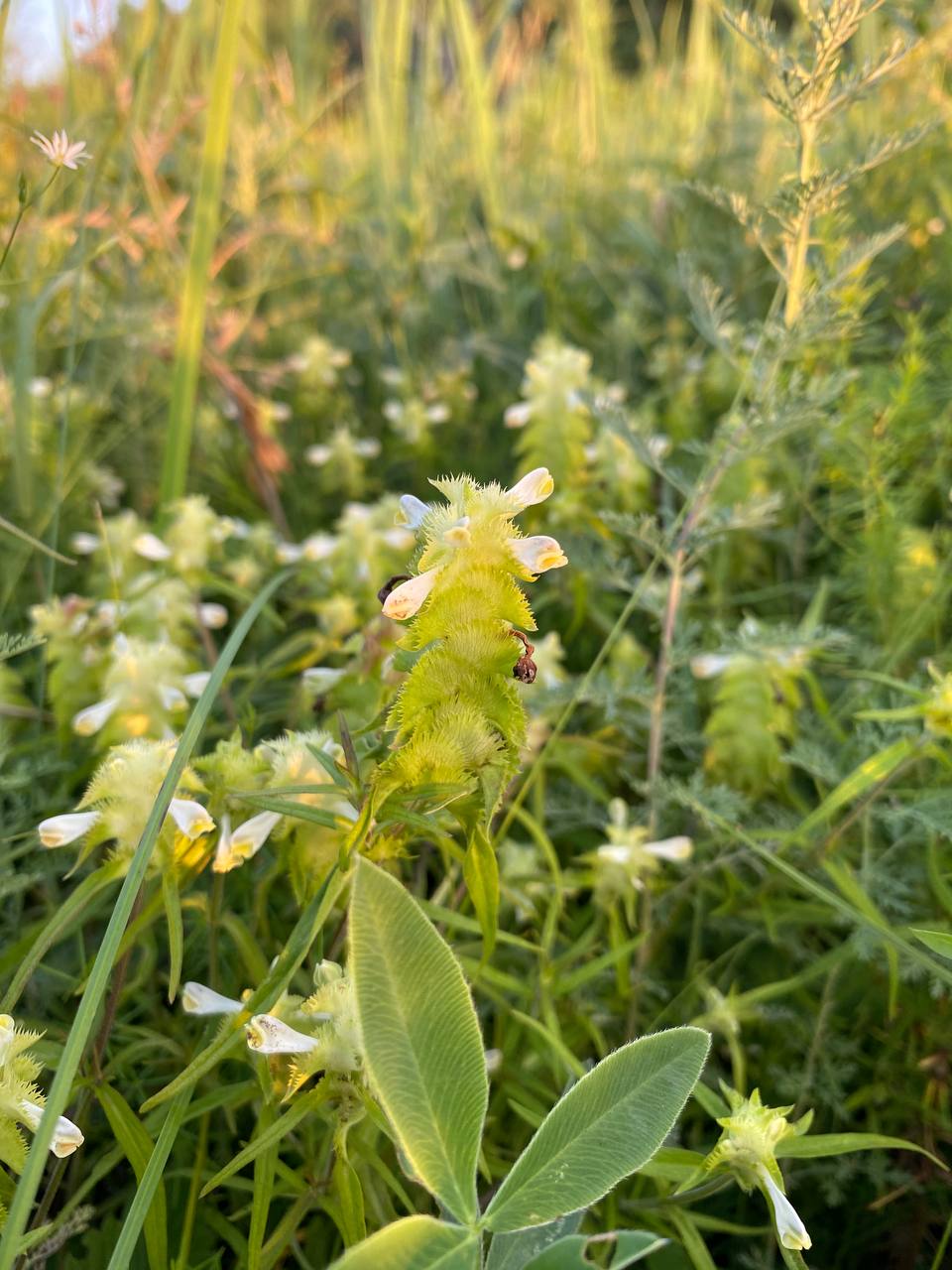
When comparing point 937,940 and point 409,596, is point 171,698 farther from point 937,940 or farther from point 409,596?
point 937,940

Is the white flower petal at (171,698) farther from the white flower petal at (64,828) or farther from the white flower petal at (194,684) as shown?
the white flower petal at (64,828)

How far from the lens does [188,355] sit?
1.39 metres

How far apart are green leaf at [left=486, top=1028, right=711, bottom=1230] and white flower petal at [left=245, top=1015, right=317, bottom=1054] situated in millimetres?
145

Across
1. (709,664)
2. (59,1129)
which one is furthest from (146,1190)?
(709,664)

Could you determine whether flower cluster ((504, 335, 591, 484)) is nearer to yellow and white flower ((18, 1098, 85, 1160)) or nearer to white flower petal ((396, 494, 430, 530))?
white flower petal ((396, 494, 430, 530))

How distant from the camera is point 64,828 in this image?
0.74m

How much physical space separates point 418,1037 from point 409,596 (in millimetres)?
235

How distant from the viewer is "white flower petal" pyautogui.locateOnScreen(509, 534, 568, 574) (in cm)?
63

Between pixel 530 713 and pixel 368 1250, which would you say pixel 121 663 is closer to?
pixel 530 713

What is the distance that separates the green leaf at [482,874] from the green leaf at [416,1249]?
0.57ft

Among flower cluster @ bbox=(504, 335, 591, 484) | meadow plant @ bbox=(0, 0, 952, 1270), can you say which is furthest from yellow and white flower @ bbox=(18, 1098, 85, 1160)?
flower cluster @ bbox=(504, 335, 591, 484)

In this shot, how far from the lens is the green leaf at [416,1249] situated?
1.52ft

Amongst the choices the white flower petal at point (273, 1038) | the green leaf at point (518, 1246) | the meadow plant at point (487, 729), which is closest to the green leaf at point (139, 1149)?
the meadow plant at point (487, 729)

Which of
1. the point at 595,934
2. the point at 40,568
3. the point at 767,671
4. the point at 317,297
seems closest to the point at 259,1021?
the point at 595,934
